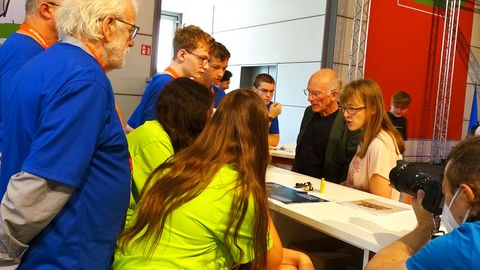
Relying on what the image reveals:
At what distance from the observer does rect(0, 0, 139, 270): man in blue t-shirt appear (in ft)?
3.51

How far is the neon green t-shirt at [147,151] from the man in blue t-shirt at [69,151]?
1.27ft

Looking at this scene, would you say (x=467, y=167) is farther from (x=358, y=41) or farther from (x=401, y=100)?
(x=358, y=41)

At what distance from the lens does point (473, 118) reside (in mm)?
7379

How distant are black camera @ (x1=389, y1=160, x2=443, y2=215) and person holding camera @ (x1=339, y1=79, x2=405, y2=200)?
66 centimetres

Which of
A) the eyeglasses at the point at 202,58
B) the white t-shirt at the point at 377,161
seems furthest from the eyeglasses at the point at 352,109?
the eyeglasses at the point at 202,58

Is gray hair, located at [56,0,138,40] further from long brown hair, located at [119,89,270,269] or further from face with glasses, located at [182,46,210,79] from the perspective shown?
face with glasses, located at [182,46,210,79]

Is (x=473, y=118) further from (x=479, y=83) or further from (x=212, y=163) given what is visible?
(x=212, y=163)

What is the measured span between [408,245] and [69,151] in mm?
952

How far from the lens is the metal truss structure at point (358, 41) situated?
240 inches

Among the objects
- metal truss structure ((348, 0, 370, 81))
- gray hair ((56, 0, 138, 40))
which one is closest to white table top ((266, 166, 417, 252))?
gray hair ((56, 0, 138, 40))

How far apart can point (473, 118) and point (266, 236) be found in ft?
23.0

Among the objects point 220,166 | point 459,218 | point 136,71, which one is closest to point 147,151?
point 220,166

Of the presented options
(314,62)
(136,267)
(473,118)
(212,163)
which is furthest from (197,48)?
(473,118)

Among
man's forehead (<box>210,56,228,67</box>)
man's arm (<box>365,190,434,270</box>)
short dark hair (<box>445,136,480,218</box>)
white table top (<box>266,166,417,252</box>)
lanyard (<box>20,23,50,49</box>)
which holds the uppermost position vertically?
man's forehead (<box>210,56,228,67</box>)
